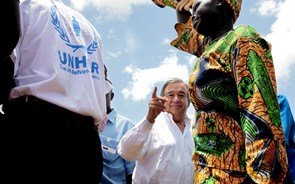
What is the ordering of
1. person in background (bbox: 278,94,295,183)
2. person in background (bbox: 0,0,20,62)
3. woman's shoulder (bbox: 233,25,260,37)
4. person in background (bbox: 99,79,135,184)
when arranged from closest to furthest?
person in background (bbox: 0,0,20,62)
woman's shoulder (bbox: 233,25,260,37)
person in background (bbox: 278,94,295,183)
person in background (bbox: 99,79,135,184)

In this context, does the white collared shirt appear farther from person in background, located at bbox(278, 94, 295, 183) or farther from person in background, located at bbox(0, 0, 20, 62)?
person in background, located at bbox(0, 0, 20, 62)

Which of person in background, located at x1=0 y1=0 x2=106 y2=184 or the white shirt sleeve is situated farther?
the white shirt sleeve

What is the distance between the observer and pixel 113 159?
12.9 feet

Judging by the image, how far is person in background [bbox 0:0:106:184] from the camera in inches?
60.0

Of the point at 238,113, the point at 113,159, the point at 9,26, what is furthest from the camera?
the point at 113,159

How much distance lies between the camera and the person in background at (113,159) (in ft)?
12.6

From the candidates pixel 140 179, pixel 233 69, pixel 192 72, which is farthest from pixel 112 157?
pixel 233 69

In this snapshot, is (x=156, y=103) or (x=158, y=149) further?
(x=158, y=149)

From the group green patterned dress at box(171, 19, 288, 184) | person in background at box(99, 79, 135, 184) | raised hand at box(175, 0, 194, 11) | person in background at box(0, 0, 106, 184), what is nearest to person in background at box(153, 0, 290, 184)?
green patterned dress at box(171, 19, 288, 184)

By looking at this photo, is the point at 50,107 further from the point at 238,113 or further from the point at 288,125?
the point at 288,125

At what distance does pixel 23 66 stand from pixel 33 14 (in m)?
0.26

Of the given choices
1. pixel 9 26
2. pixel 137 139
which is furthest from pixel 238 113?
pixel 137 139

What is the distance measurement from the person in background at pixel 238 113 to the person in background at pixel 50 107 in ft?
1.69

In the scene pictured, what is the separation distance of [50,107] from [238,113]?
2.84 ft
